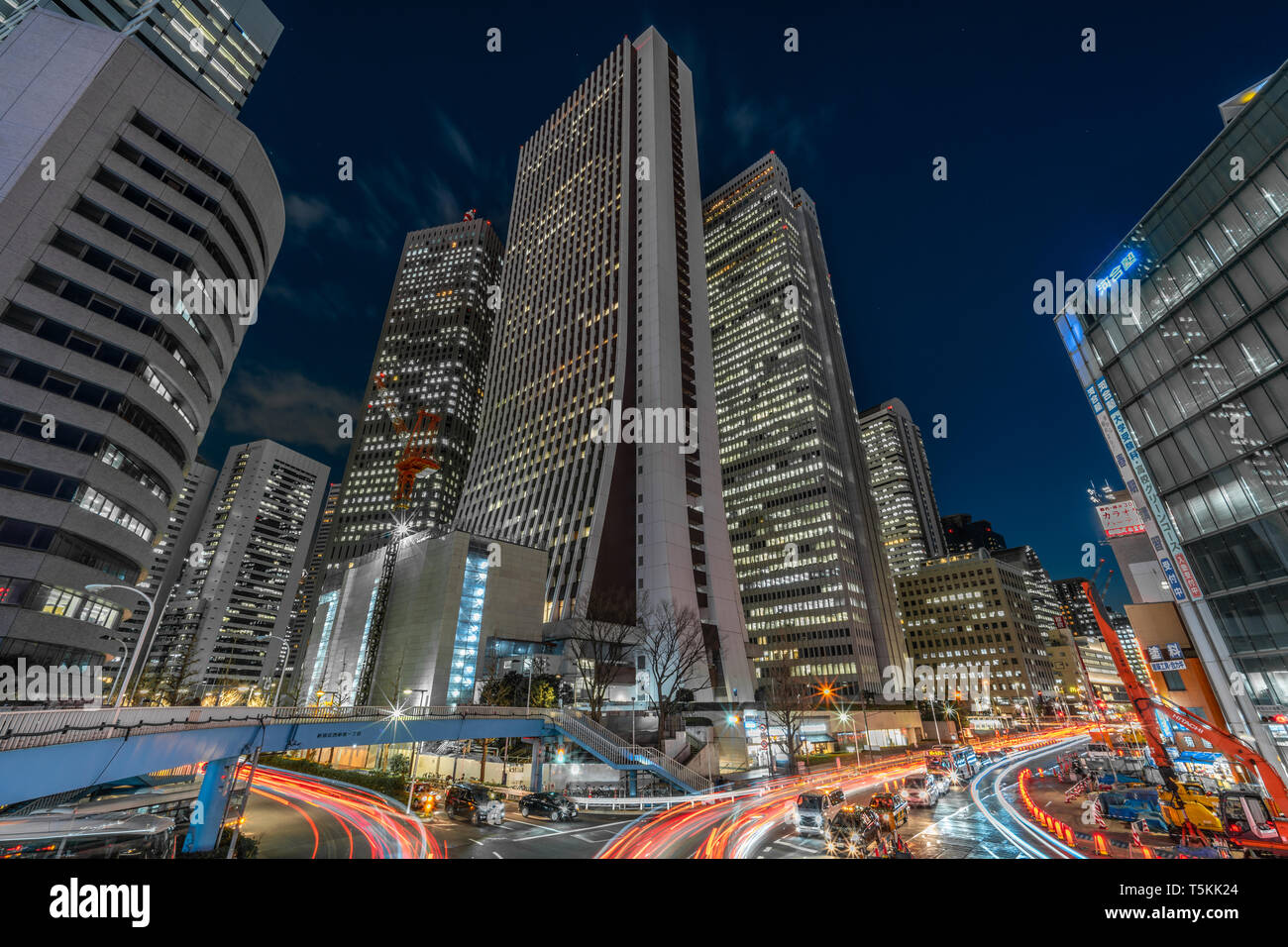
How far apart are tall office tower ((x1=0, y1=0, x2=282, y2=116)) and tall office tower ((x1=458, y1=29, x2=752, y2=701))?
185ft

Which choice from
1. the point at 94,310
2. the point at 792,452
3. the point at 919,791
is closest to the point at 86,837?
the point at 94,310

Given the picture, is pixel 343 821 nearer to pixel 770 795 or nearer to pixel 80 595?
pixel 770 795

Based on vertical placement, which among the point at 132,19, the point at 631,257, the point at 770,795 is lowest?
the point at 770,795

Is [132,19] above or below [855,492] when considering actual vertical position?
above

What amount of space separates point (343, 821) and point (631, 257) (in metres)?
94.4

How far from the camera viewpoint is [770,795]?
37.3 metres

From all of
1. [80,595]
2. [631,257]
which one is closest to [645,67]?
[631,257]

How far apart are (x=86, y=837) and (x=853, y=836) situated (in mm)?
33547

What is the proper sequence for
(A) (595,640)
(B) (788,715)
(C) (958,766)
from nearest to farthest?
1. (C) (958,766)
2. (B) (788,715)
3. (A) (595,640)

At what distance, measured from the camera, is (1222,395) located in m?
31.6

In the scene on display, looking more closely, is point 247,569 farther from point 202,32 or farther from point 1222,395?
point 1222,395

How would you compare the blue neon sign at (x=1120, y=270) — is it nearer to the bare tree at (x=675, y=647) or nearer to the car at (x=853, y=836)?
the car at (x=853, y=836)

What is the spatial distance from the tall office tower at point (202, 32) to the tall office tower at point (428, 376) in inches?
2963

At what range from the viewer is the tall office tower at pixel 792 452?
408 feet
